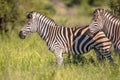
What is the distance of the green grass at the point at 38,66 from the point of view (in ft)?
29.7

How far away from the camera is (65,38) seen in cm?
1106

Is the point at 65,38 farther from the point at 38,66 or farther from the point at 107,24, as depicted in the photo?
the point at 107,24

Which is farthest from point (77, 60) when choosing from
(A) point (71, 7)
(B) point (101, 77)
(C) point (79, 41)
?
(A) point (71, 7)

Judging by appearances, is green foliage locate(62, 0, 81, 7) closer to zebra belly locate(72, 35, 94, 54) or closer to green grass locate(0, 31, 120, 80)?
green grass locate(0, 31, 120, 80)

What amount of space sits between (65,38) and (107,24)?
128 cm

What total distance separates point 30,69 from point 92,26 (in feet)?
5.61

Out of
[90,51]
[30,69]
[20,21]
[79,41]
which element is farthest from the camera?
[20,21]

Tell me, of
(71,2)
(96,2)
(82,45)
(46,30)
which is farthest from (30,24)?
(71,2)

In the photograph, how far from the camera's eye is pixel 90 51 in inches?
476

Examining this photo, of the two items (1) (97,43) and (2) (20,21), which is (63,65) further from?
(2) (20,21)

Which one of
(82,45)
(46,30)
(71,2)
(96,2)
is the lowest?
(82,45)

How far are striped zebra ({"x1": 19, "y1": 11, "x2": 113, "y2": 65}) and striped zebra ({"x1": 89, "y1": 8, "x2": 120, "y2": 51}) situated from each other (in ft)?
1.55

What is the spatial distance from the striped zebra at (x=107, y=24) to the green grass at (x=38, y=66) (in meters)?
0.62

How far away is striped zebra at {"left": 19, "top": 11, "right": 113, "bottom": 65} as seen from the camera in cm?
1080
